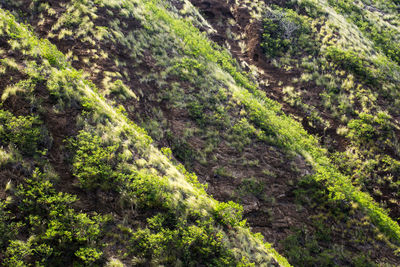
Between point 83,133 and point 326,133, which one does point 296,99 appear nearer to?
point 326,133

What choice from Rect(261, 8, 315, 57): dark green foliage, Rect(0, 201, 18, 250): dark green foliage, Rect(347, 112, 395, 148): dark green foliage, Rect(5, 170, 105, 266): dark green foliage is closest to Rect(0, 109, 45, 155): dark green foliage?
Rect(5, 170, 105, 266): dark green foliage

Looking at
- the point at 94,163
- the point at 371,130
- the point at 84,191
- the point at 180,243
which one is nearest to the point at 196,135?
the point at 94,163

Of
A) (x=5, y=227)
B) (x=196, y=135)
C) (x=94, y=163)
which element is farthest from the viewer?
(x=196, y=135)

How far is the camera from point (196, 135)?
572 inches

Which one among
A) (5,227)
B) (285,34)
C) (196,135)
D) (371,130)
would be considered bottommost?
(5,227)

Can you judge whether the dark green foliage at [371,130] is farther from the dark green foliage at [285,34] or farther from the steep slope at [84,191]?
the steep slope at [84,191]

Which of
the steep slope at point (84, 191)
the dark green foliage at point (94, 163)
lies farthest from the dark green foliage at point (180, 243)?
the dark green foliage at point (94, 163)

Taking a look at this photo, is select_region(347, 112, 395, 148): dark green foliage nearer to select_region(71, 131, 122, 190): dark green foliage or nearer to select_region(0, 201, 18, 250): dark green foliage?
select_region(71, 131, 122, 190): dark green foliage

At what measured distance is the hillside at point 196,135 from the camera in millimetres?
7590

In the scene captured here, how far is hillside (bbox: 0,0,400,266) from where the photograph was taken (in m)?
7.59

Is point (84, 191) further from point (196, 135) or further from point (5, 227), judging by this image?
point (196, 135)

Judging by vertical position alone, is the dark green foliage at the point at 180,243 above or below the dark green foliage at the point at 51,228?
above

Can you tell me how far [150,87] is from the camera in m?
15.2

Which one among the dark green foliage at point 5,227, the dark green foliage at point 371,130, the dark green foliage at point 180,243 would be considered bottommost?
the dark green foliage at point 5,227
